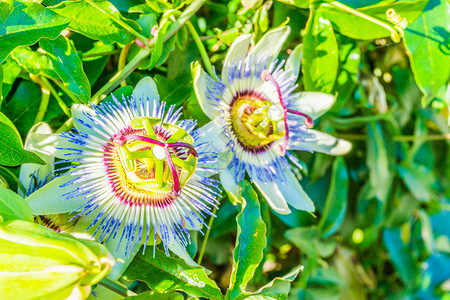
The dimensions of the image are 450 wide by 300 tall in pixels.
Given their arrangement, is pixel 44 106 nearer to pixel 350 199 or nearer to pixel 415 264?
pixel 350 199

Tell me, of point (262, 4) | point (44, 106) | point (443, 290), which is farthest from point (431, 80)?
point (443, 290)

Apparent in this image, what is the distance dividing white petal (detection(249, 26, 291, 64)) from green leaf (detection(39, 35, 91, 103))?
40cm

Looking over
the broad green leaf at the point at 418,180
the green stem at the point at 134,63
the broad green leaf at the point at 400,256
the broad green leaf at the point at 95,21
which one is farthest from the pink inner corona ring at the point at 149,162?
the broad green leaf at the point at 400,256

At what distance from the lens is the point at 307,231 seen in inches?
58.6

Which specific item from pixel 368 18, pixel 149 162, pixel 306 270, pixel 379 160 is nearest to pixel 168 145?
pixel 149 162

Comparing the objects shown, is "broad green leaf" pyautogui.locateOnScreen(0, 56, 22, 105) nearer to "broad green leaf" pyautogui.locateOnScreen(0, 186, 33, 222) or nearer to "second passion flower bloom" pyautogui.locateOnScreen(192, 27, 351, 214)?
"broad green leaf" pyautogui.locateOnScreen(0, 186, 33, 222)

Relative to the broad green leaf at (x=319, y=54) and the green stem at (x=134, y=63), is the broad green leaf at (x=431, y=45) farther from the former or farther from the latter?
the green stem at (x=134, y=63)

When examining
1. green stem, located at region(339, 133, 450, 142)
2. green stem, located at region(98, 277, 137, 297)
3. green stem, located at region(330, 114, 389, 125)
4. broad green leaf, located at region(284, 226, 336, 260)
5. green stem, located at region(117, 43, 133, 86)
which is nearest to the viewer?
green stem, located at region(98, 277, 137, 297)

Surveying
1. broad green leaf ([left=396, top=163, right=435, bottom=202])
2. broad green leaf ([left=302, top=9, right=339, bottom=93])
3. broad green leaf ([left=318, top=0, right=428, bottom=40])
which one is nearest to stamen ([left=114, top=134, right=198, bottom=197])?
A: broad green leaf ([left=302, top=9, right=339, bottom=93])

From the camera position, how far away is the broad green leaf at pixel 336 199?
151 cm

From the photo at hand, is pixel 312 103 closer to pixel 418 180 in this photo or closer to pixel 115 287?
pixel 115 287

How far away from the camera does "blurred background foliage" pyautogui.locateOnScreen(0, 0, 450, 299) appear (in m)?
0.97

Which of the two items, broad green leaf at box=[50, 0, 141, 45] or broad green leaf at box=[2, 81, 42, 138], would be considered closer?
broad green leaf at box=[50, 0, 141, 45]

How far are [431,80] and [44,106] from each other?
0.96 m
